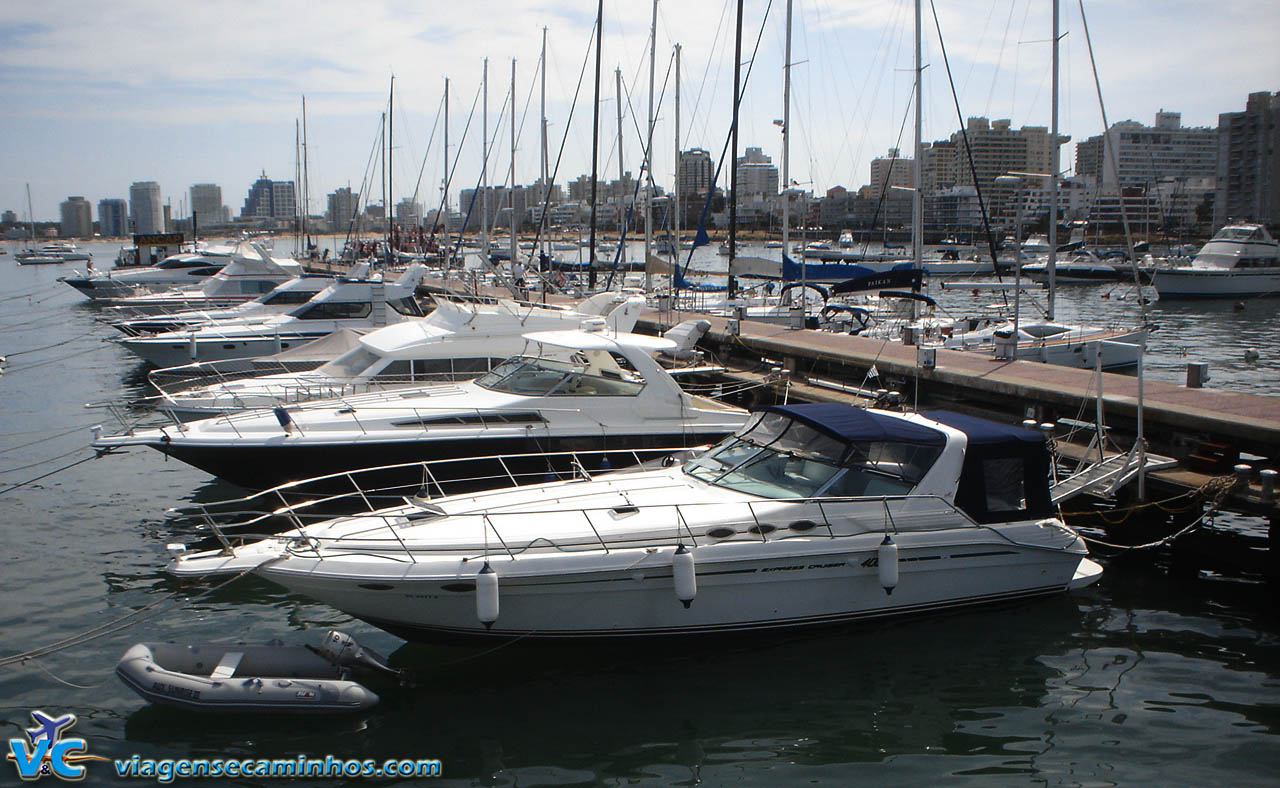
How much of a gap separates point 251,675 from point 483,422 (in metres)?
5.74

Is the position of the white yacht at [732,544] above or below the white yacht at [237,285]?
below

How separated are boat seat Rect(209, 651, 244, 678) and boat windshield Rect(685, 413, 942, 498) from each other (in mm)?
4399

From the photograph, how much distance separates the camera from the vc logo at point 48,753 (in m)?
6.77

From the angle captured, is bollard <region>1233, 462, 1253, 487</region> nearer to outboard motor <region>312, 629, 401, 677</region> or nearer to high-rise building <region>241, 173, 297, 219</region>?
outboard motor <region>312, 629, 401, 677</region>

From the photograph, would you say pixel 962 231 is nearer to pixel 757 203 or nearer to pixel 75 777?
pixel 757 203

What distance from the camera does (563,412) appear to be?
13.3 metres

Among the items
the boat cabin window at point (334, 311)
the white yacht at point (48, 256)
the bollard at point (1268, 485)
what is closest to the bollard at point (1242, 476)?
the bollard at point (1268, 485)

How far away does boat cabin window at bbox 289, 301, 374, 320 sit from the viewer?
26.1m

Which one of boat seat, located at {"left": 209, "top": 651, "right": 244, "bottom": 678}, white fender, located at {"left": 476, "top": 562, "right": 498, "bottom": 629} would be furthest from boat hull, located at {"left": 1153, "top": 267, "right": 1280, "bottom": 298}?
boat seat, located at {"left": 209, "top": 651, "right": 244, "bottom": 678}

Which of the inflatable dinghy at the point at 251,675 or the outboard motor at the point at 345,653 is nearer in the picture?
the inflatable dinghy at the point at 251,675

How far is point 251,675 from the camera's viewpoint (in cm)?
768

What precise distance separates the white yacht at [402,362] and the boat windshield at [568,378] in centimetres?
163

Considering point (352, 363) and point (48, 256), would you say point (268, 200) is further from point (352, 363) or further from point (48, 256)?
point (352, 363)

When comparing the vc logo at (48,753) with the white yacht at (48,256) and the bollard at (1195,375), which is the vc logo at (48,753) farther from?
the white yacht at (48,256)
